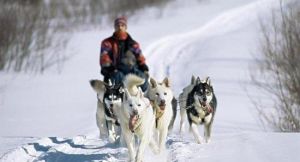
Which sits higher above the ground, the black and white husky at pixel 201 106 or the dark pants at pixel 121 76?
the dark pants at pixel 121 76

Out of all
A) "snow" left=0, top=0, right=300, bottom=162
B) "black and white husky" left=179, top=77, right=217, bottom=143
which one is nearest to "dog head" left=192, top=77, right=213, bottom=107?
"black and white husky" left=179, top=77, right=217, bottom=143

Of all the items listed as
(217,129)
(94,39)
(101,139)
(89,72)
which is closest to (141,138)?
(101,139)

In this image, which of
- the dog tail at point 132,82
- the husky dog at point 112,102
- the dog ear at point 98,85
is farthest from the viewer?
the dog ear at point 98,85

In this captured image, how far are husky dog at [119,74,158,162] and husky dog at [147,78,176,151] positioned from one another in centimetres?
38

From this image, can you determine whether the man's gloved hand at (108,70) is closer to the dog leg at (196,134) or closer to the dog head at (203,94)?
the dog head at (203,94)

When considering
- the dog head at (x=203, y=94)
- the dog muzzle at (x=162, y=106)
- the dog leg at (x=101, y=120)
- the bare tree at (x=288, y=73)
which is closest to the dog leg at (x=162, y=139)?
the dog muzzle at (x=162, y=106)

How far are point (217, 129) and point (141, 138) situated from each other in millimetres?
4041

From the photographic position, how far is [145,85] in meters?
7.38

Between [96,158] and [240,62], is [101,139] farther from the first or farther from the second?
[240,62]

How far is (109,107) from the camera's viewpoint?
701cm

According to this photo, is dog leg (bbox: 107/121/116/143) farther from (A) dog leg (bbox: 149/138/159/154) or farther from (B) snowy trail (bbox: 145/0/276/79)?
(B) snowy trail (bbox: 145/0/276/79)

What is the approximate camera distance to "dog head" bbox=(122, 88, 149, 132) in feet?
19.5

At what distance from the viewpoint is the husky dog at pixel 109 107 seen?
6.85 m

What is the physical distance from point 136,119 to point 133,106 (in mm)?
143
